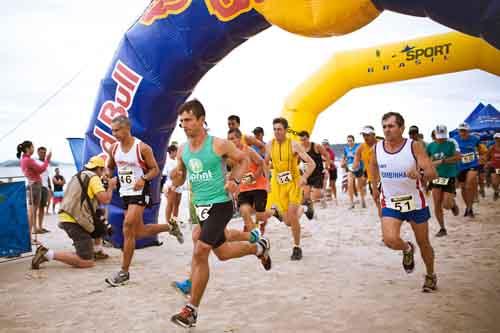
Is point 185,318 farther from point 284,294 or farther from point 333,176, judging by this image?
point 333,176

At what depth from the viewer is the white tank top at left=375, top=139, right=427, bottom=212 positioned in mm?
4027

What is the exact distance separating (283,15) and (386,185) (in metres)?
2.49

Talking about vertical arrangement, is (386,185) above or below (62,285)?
above

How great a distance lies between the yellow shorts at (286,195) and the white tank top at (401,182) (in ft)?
6.54

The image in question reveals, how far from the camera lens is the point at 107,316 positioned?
12.4 ft

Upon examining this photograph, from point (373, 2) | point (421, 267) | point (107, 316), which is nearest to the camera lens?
point (107, 316)

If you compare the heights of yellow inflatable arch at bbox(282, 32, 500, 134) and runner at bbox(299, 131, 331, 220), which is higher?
yellow inflatable arch at bbox(282, 32, 500, 134)

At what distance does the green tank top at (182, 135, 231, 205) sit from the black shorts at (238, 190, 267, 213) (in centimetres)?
292

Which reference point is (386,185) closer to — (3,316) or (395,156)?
(395,156)

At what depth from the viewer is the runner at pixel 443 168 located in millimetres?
6973

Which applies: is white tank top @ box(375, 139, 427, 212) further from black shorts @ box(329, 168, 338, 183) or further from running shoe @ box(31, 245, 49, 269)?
black shorts @ box(329, 168, 338, 183)

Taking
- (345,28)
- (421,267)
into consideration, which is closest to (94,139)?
(345,28)

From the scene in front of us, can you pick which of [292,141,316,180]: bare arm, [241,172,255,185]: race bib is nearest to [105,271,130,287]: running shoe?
[241,172,255,185]: race bib

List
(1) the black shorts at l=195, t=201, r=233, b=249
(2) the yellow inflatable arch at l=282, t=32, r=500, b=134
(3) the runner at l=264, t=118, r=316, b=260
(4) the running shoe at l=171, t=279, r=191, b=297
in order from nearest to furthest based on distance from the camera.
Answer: (1) the black shorts at l=195, t=201, r=233, b=249 → (4) the running shoe at l=171, t=279, r=191, b=297 → (3) the runner at l=264, t=118, r=316, b=260 → (2) the yellow inflatable arch at l=282, t=32, r=500, b=134
